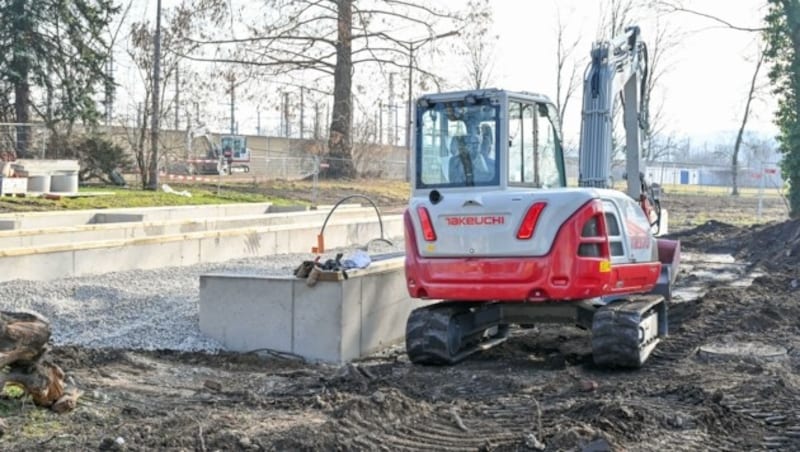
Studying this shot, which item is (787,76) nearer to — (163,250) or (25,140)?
(163,250)

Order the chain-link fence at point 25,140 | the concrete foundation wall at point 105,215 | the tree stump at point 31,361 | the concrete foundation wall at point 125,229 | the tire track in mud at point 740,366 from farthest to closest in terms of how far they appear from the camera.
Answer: the chain-link fence at point 25,140, the concrete foundation wall at point 105,215, the concrete foundation wall at point 125,229, the tire track in mud at point 740,366, the tree stump at point 31,361

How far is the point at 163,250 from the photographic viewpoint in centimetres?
1309

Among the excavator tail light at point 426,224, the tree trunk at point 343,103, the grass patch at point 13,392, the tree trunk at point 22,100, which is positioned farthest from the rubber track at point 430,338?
the tree trunk at point 22,100

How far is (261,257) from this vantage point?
1522 cm

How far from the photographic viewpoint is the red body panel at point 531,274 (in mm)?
7922

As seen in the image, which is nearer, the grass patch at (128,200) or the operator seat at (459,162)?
the operator seat at (459,162)

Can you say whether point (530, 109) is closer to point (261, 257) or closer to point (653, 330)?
point (653, 330)

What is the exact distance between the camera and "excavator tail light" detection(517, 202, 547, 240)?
7953mm

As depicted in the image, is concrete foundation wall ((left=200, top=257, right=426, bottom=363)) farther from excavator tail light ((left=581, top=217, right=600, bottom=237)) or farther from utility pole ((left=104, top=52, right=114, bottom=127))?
utility pole ((left=104, top=52, right=114, bottom=127))

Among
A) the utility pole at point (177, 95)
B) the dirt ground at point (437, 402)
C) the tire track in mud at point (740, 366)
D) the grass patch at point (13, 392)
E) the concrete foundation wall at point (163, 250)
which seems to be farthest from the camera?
the utility pole at point (177, 95)

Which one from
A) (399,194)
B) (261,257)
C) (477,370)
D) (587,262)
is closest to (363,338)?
(477,370)

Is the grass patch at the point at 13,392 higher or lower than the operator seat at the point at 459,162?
lower

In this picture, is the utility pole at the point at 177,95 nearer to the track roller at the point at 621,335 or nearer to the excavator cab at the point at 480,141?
the excavator cab at the point at 480,141

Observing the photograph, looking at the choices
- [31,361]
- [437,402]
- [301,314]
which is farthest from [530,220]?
[31,361]
